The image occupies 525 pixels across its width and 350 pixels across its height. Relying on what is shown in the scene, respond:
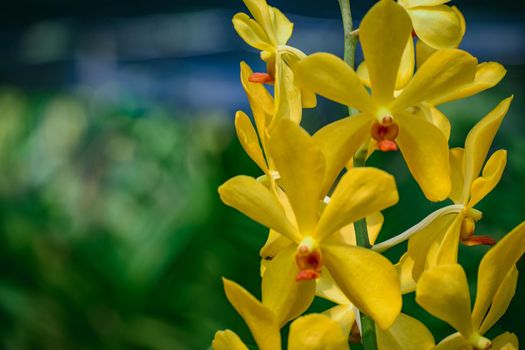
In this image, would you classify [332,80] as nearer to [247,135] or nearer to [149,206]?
[247,135]

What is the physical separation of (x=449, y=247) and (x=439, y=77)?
0.43 ft

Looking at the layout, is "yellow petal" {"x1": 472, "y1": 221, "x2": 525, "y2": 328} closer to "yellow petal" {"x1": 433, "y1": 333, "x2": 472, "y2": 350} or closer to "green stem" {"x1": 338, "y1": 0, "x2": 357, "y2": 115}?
"yellow petal" {"x1": 433, "y1": 333, "x2": 472, "y2": 350}

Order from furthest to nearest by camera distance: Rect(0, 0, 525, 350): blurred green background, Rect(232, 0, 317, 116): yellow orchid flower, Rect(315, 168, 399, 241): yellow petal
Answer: Rect(0, 0, 525, 350): blurred green background, Rect(232, 0, 317, 116): yellow orchid flower, Rect(315, 168, 399, 241): yellow petal

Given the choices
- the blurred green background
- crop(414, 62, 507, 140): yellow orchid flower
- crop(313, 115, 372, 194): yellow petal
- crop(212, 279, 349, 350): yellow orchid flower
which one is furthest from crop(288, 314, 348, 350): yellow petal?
the blurred green background

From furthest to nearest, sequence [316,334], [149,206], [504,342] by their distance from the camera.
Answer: [149,206]
[504,342]
[316,334]

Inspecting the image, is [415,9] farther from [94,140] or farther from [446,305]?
[94,140]

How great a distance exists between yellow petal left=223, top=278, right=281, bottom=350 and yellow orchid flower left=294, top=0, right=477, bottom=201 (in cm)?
Result: 15

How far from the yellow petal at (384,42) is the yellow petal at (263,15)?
0.38ft

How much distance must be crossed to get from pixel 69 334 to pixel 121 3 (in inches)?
78.4

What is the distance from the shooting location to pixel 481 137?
0.65 meters

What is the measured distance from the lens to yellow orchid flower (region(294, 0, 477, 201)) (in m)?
0.61

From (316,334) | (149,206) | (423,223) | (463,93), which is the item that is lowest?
(316,334)

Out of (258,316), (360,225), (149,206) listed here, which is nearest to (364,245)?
(360,225)

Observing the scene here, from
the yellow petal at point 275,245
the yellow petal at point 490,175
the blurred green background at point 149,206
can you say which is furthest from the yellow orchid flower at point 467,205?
the blurred green background at point 149,206
